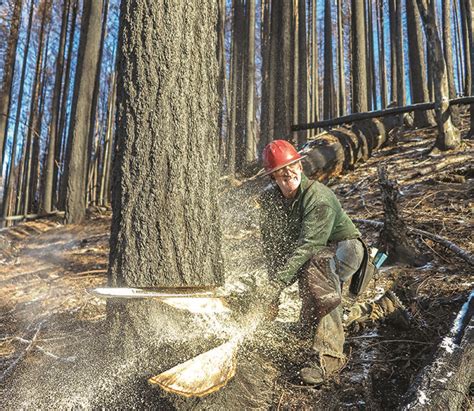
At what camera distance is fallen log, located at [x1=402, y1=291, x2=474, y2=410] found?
63.7 inches

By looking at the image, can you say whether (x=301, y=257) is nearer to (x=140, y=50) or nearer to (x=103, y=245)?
(x=140, y=50)

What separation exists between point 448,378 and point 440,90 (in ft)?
21.3

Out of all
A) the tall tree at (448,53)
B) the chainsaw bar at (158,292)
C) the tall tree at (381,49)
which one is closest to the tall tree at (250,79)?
the tall tree at (448,53)

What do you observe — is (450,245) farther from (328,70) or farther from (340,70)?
(340,70)

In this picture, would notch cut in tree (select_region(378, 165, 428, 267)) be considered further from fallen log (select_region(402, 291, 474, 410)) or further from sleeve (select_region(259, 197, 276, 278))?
fallen log (select_region(402, 291, 474, 410))

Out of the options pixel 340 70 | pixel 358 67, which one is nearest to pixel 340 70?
pixel 340 70

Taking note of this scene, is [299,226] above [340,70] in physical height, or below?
below

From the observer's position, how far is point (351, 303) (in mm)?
2920

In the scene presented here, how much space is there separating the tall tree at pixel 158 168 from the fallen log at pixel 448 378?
3.95 ft

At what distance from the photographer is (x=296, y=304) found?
3189mm

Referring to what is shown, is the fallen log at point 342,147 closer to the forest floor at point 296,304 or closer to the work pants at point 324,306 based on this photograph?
the forest floor at point 296,304

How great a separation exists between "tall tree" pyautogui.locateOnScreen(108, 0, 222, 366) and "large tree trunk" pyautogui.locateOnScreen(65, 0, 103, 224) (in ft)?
27.3

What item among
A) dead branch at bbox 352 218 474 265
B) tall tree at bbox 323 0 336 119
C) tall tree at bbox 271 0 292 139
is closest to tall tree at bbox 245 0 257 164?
tall tree at bbox 323 0 336 119

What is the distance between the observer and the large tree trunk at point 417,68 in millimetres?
9578
